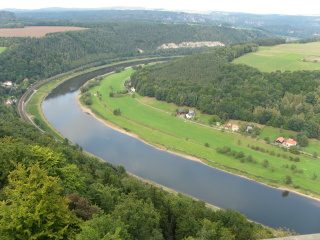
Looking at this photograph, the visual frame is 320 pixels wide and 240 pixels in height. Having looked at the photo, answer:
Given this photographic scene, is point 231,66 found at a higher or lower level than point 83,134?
higher

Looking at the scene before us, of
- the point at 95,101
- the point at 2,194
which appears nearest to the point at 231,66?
the point at 95,101

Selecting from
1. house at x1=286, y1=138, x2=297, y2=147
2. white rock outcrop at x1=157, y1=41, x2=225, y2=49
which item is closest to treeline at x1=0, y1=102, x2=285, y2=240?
house at x1=286, y1=138, x2=297, y2=147

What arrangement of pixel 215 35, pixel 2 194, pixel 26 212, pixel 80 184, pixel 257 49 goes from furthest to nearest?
pixel 215 35 → pixel 257 49 → pixel 80 184 → pixel 2 194 → pixel 26 212

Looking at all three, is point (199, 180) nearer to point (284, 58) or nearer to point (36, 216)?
point (36, 216)

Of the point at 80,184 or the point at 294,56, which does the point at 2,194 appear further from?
the point at 294,56

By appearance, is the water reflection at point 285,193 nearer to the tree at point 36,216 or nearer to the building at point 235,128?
the building at point 235,128

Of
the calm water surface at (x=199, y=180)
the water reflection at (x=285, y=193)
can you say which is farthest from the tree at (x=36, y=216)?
the water reflection at (x=285, y=193)
